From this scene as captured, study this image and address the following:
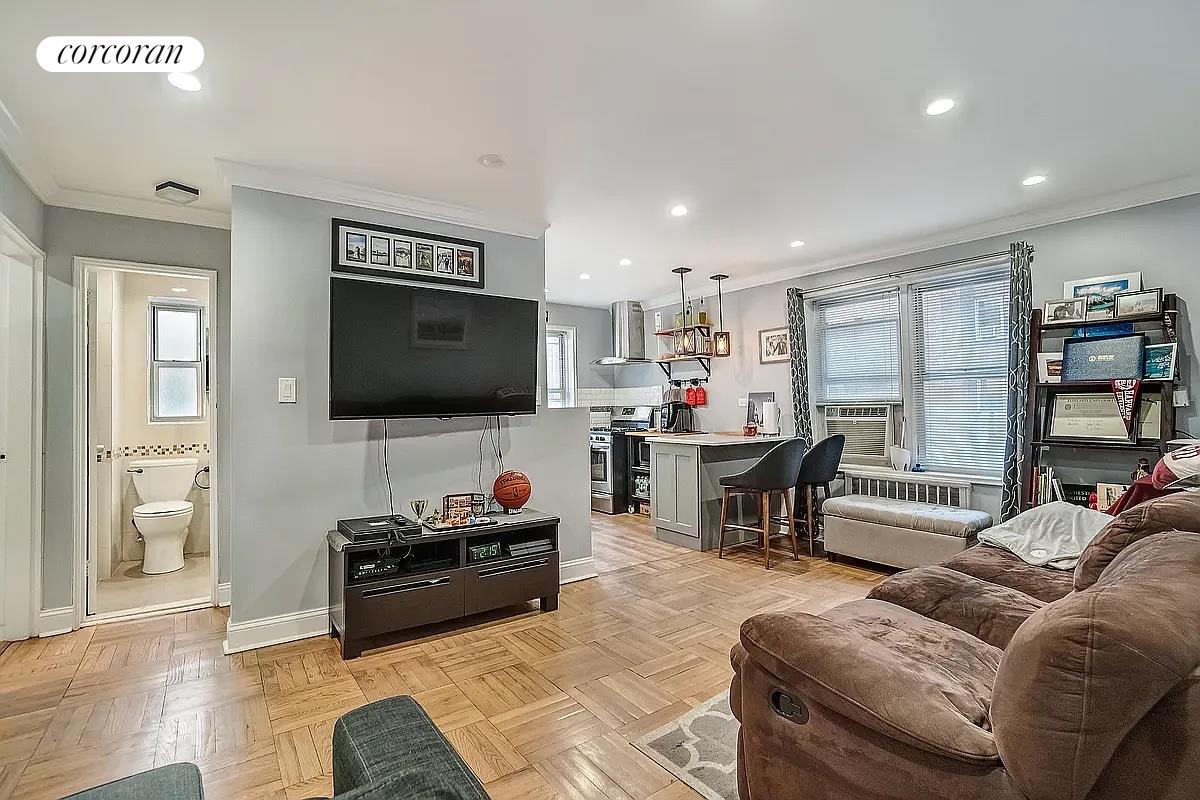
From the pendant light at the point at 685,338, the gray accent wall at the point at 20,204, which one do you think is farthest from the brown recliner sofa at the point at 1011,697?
the pendant light at the point at 685,338

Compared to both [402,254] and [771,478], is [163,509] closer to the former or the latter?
[402,254]

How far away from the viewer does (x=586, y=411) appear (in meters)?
4.19

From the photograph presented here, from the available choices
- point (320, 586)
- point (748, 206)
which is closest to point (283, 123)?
point (320, 586)

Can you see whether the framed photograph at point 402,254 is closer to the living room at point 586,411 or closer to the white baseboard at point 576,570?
the living room at point 586,411

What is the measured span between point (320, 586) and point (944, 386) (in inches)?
172

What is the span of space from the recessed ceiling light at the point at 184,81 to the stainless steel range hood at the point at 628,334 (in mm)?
4968

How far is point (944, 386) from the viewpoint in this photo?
15.0ft

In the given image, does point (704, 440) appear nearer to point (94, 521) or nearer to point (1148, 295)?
point (1148, 295)

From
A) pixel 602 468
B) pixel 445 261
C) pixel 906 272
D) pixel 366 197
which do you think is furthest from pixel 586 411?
pixel 602 468

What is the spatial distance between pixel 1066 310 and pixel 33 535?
19.3ft

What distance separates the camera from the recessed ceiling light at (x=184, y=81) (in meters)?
2.17

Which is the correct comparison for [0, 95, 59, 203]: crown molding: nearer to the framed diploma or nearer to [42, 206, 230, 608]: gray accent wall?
[42, 206, 230, 608]: gray accent wall

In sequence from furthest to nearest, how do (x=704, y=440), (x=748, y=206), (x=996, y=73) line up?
(x=704, y=440)
(x=748, y=206)
(x=996, y=73)

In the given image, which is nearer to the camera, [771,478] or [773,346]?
[771,478]
